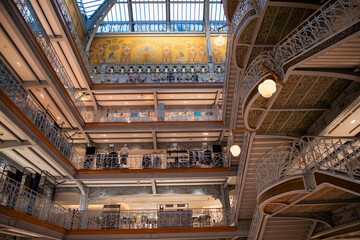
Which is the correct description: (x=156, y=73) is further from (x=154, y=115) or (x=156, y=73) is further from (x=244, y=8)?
(x=244, y=8)

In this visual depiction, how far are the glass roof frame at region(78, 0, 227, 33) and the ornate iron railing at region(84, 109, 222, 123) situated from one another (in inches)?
325

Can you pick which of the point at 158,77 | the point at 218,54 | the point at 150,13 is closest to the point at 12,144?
the point at 158,77

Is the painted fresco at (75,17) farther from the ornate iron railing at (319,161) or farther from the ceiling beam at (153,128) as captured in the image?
the ornate iron railing at (319,161)

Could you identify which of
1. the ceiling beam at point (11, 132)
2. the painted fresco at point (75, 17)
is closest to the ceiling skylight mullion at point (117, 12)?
the painted fresco at point (75, 17)

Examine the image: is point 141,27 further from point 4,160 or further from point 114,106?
point 4,160

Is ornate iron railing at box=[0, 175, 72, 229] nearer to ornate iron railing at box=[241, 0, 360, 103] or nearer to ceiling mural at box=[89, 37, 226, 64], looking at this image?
ornate iron railing at box=[241, 0, 360, 103]

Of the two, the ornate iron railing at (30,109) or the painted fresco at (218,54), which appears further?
the painted fresco at (218,54)

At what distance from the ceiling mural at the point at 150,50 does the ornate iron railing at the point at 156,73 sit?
2.60 ft

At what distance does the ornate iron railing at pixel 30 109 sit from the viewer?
9.45m

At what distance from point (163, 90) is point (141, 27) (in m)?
8.35

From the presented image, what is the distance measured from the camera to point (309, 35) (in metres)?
7.74

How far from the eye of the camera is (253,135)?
32.0 ft

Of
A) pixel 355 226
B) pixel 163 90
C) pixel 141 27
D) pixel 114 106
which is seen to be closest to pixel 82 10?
pixel 141 27

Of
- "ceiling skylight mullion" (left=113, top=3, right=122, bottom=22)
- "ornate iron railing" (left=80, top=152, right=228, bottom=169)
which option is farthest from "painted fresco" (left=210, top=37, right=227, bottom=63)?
"ceiling skylight mullion" (left=113, top=3, right=122, bottom=22)
